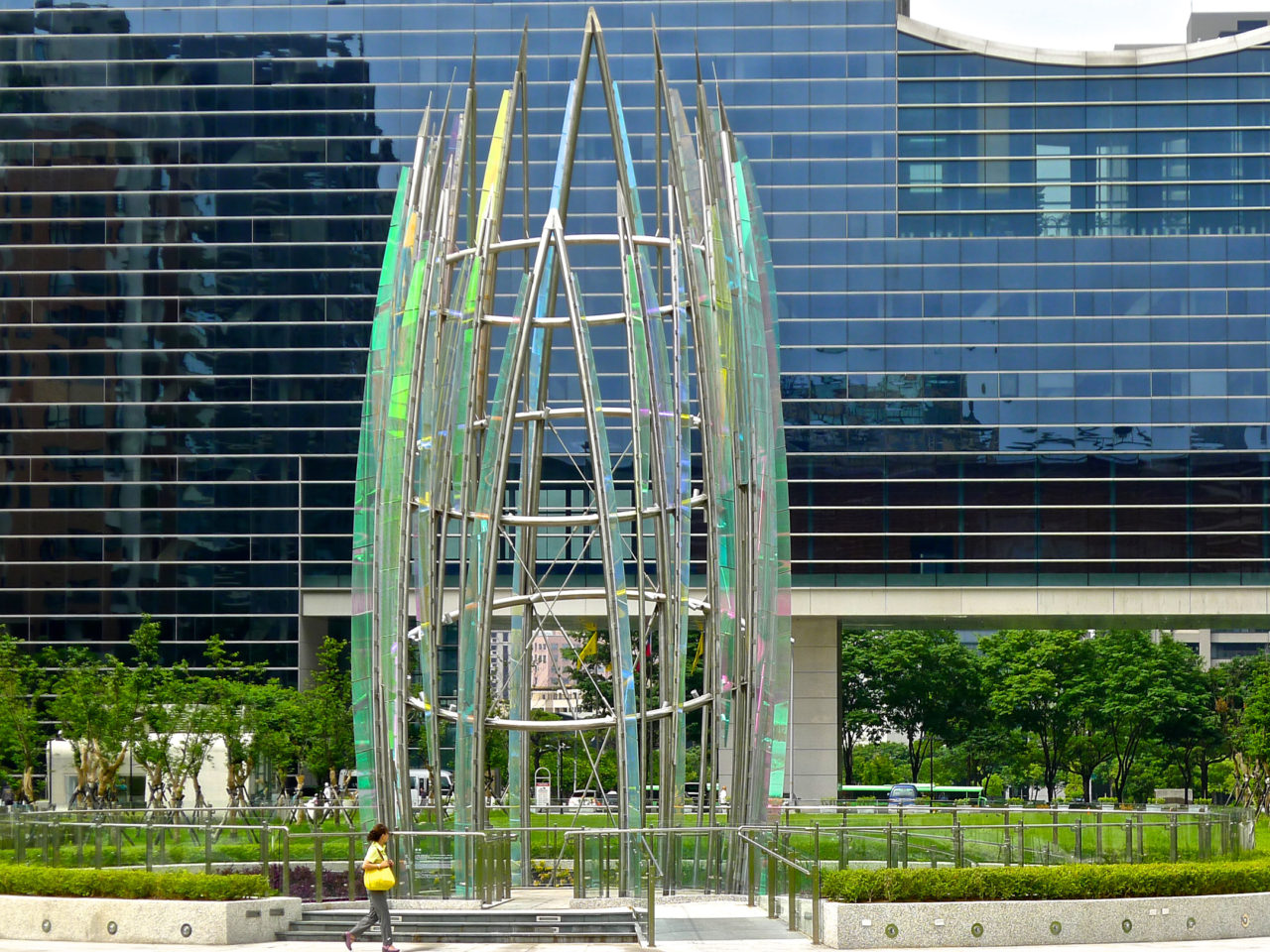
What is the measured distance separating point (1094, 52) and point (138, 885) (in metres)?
58.0

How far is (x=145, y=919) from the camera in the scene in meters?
21.8

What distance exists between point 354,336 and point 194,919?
50.9 meters

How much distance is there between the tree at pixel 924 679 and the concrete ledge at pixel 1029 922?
60.6 metres

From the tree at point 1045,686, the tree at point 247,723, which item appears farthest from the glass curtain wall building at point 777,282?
the tree at point 1045,686

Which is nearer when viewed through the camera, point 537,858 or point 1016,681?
point 537,858

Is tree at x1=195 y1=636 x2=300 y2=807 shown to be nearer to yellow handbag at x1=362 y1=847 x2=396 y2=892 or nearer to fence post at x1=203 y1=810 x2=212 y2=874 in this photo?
fence post at x1=203 y1=810 x2=212 y2=874

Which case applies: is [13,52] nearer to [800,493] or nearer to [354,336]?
[354,336]

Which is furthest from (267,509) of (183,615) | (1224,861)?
(1224,861)

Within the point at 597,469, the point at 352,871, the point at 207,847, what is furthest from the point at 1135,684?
the point at 207,847

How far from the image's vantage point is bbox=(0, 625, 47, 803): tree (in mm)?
61469

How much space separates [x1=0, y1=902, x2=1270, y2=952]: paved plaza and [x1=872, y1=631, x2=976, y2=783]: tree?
60746 mm

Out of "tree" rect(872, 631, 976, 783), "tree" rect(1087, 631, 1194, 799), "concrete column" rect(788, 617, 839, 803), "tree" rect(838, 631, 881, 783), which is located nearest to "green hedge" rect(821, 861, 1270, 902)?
"concrete column" rect(788, 617, 839, 803)

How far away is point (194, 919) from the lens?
21.6 meters

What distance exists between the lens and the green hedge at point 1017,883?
2123 centimetres
